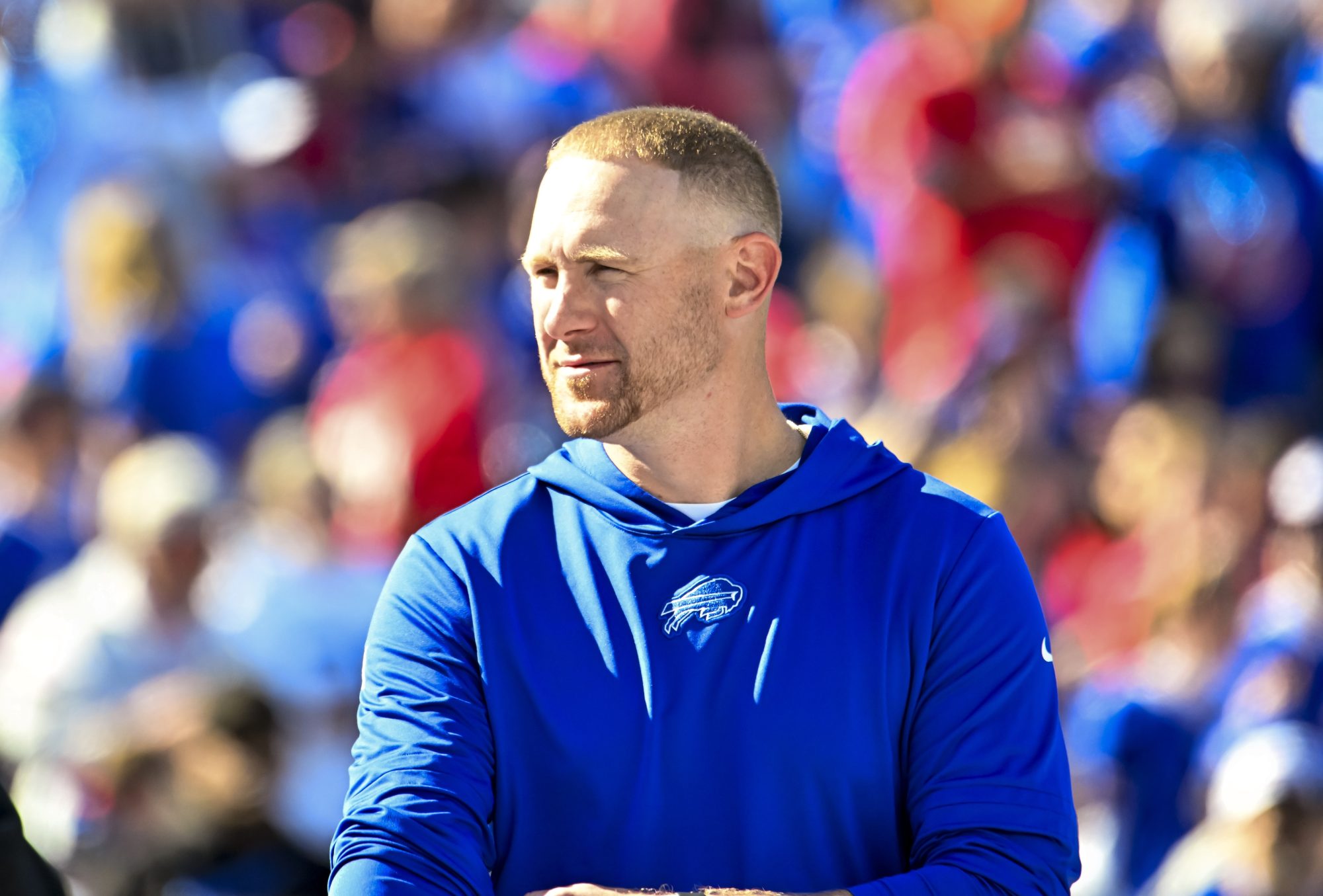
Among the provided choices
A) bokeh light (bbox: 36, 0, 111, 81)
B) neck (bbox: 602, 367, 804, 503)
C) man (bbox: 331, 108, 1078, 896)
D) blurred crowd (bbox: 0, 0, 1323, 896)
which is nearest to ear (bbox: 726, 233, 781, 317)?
man (bbox: 331, 108, 1078, 896)

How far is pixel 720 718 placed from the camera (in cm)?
292

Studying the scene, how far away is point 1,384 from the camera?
8016 mm

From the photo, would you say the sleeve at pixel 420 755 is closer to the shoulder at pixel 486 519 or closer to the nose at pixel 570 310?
the shoulder at pixel 486 519

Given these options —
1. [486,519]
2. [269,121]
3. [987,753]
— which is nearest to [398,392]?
[269,121]

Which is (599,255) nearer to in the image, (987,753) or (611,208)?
(611,208)

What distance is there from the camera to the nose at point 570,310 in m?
3.03

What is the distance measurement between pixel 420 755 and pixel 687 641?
0.45m

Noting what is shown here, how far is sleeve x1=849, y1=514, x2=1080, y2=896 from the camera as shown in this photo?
2.83 m

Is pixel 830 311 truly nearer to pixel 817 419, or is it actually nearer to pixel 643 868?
pixel 817 419

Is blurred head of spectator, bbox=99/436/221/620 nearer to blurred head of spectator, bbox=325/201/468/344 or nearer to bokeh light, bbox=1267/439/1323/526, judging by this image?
blurred head of spectator, bbox=325/201/468/344

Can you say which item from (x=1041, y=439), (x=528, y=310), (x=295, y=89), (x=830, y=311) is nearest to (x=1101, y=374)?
(x=1041, y=439)

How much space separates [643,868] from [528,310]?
15.9ft

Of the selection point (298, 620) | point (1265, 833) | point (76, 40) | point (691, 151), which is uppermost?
point (76, 40)

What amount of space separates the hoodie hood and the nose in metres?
0.27
